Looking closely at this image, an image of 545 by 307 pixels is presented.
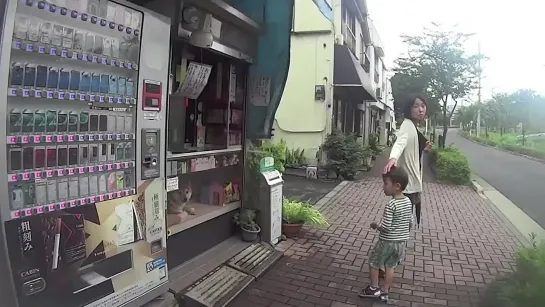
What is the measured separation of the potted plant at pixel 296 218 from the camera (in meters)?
6.04

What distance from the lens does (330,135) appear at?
491 inches

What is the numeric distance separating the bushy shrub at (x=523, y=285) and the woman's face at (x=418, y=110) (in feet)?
5.56

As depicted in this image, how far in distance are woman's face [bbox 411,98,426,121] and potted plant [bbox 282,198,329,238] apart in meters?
2.46

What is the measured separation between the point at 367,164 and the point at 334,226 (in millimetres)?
9591

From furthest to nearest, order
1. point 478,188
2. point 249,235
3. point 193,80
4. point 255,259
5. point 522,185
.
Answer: point 522,185, point 478,188, point 249,235, point 255,259, point 193,80

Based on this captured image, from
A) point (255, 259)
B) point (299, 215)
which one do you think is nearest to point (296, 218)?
point (299, 215)

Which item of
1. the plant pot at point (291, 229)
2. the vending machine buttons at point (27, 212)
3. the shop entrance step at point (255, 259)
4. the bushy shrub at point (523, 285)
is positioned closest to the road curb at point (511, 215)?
the bushy shrub at point (523, 285)

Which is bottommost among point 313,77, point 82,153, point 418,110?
point 82,153

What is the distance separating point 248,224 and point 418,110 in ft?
8.53

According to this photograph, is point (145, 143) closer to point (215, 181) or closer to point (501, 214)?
point (215, 181)

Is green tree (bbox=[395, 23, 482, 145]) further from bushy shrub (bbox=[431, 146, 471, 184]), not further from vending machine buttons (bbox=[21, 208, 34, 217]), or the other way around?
vending machine buttons (bbox=[21, 208, 34, 217])

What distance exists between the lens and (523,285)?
122 inches

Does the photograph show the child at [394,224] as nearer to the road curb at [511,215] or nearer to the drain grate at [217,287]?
the drain grate at [217,287]

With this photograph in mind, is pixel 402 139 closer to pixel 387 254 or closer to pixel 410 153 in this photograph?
pixel 410 153
